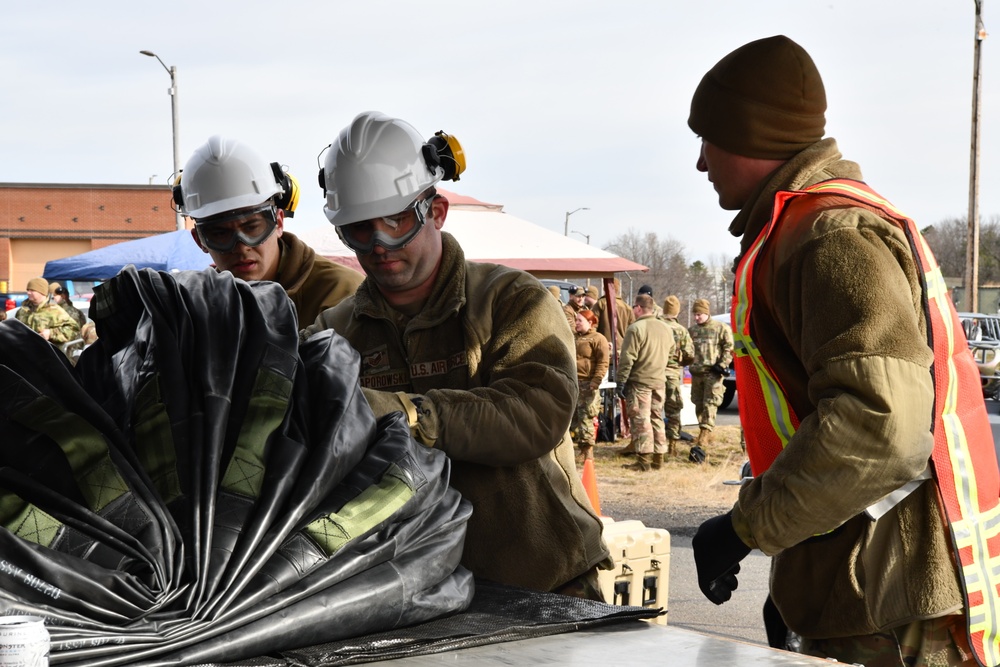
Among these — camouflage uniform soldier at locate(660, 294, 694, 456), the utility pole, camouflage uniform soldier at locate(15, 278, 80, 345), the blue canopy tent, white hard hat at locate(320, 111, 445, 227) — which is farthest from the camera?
the utility pole

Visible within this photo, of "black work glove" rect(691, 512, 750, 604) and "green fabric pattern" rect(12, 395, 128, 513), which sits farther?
"black work glove" rect(691, 512, 750, 604)

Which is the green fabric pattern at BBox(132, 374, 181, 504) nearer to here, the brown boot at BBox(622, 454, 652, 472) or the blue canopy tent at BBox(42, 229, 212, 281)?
the blue canopy tent at BBox(42, 229, 212, 281)

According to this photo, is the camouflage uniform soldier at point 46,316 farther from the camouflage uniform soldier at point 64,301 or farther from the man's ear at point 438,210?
the man's ear at point 438,210

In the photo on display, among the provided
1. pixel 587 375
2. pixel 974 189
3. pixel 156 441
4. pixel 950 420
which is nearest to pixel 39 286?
pixel 587 375

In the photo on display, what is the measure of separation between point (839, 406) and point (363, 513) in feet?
2.96

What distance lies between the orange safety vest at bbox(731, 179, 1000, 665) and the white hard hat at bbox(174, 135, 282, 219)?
183cm

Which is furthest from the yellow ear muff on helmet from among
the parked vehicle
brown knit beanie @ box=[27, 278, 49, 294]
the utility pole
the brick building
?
the brick building

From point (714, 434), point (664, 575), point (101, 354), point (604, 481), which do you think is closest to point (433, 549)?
point (101, 354)

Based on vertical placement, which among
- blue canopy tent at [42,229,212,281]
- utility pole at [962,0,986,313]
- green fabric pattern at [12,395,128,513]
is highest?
utility pole at [962,0,986,313]

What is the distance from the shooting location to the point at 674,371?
14398 mm

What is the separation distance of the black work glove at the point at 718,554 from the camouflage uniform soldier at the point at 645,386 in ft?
35.6

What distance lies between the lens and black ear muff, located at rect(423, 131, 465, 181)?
2877 millimetres

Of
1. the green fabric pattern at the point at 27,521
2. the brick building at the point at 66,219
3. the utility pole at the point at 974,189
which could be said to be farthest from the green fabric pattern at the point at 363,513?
the brick building at the point at 66,219

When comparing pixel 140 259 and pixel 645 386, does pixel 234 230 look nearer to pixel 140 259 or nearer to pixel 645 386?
pixel 645 386
